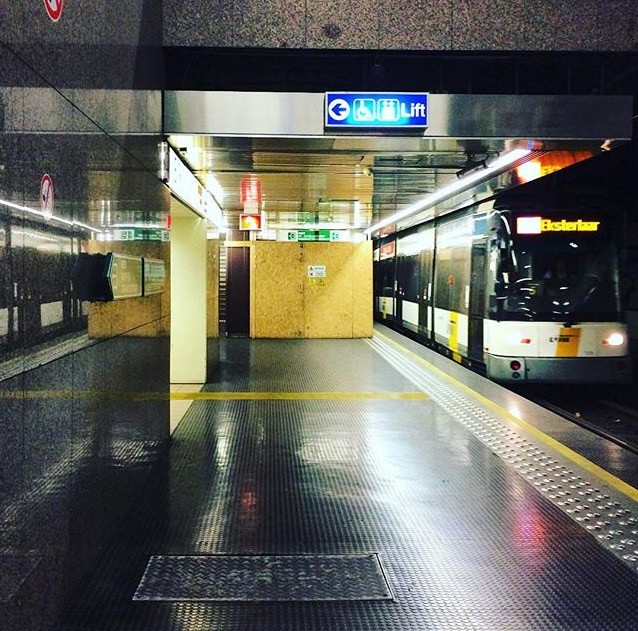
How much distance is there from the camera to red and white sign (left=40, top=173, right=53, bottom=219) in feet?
11.1

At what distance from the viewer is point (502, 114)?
7000 millimetres

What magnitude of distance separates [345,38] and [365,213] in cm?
1136

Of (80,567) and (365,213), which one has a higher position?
(365,213)

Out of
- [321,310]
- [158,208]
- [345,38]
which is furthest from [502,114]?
[321,310]

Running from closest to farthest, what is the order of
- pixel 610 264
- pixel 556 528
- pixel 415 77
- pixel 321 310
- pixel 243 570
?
1. pixel 243 570
2. pixel 556 528
3. pixel 415 77
4. pixel 610 264
5. pixel 321 310

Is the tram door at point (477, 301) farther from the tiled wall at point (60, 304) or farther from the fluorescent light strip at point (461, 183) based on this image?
the tiled wall at point (60, 304)

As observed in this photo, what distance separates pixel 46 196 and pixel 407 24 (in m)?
4.51

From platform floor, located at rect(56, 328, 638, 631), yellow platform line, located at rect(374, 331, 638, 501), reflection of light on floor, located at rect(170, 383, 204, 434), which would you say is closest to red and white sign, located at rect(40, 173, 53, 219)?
platform floor, located at rect(56, 328, 638, 631)

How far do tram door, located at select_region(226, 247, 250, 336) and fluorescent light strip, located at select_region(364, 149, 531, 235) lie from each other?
3.80m

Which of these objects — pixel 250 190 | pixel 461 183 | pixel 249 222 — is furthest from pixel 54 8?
pixel 249 222

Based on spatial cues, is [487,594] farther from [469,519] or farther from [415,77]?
[415,77]

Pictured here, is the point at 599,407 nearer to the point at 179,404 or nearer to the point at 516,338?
the point at 516,338

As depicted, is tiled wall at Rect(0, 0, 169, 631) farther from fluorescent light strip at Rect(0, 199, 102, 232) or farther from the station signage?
the station signage

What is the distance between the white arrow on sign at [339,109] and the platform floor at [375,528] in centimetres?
309
